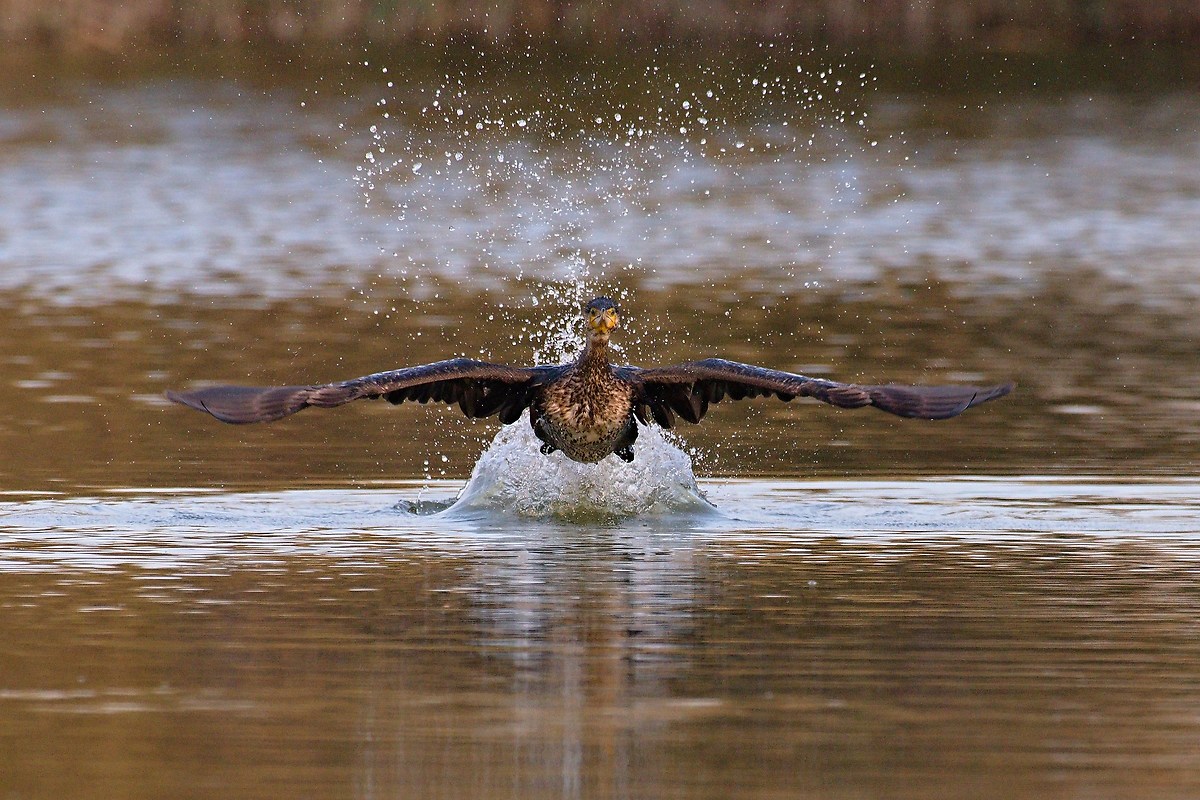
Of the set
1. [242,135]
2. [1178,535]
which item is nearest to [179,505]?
[1178,535]

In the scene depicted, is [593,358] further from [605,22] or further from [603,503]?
[605,22]

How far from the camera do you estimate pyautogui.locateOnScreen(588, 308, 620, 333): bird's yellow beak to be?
43.4 ft

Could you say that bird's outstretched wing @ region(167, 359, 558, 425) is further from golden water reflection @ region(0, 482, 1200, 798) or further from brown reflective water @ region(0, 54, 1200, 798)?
golden water reflection @ region(0, 482, 1200, 798)

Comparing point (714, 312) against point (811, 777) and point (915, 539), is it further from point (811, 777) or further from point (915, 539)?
point (811, 777)

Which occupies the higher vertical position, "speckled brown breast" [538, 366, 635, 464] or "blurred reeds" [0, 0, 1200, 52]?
"blurred reeds" [0, 0, 1200, 52]

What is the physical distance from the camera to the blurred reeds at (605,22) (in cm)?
4544

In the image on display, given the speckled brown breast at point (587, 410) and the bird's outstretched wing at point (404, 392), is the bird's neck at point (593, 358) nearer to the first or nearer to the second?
the speckled brown breast at point (587, 410)

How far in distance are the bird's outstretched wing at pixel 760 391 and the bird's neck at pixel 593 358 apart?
0.23 m

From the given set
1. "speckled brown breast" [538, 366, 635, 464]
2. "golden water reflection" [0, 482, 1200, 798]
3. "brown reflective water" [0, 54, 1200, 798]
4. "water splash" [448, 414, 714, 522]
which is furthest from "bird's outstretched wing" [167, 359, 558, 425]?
"golden water reflection" [0, 482, 1200, 798]

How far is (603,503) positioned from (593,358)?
92cm

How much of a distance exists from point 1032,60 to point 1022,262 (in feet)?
64.6

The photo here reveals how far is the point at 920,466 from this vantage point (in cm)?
1530

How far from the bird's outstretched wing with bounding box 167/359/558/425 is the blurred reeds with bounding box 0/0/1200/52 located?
31.5 m

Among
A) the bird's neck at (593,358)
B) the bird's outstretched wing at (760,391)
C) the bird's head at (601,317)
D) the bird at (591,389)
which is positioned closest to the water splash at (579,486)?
the bird at (591,389)
